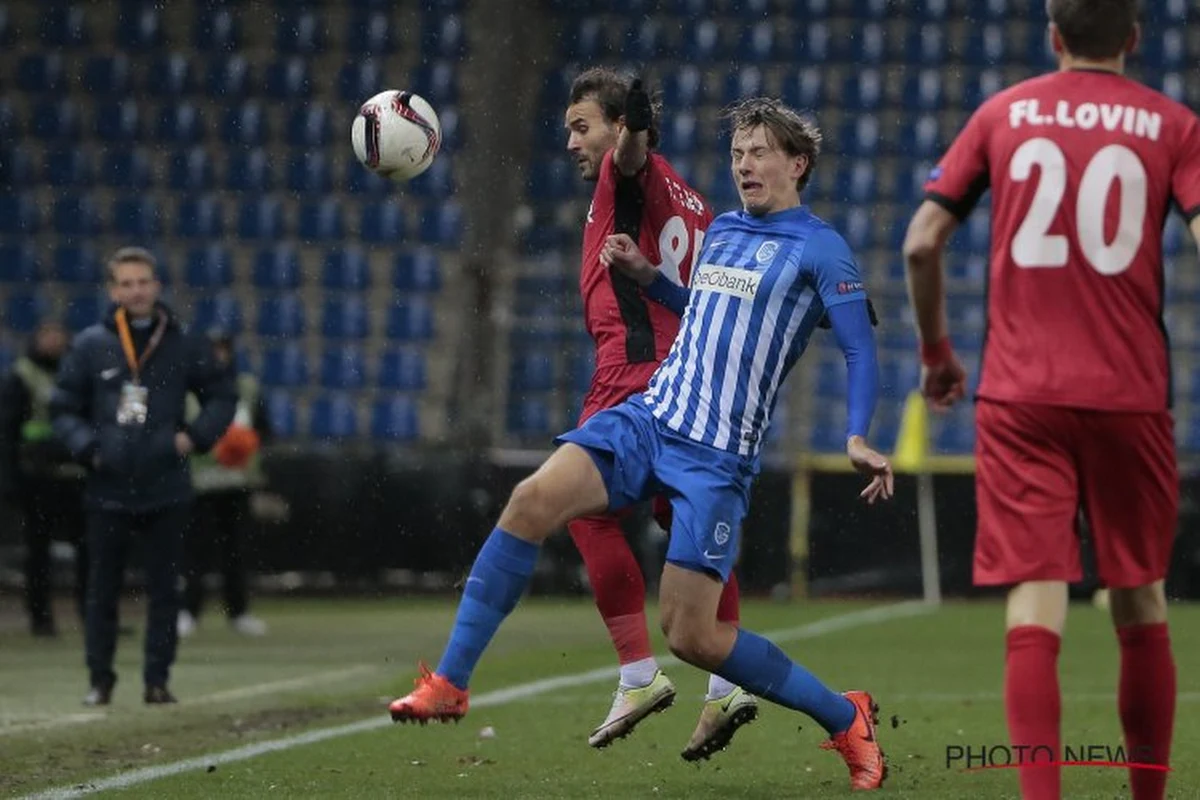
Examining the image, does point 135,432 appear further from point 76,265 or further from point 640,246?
point 76,265

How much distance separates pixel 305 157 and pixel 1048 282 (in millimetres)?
17644

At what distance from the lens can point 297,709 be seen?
10.0 meters

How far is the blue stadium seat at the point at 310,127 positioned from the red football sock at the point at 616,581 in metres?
15.2

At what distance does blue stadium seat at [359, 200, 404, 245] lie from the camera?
2172cm

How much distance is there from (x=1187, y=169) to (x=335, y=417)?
15.9 metres

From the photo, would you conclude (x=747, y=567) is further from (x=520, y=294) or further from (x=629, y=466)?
(x=629, y=466)

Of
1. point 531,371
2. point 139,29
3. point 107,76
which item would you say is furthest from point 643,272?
point 139,29

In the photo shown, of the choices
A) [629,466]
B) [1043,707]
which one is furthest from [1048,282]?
[629,466]

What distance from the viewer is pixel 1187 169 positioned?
199 inches

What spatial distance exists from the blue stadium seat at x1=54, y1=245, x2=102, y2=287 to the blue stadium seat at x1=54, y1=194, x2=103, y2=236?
209 millimetres

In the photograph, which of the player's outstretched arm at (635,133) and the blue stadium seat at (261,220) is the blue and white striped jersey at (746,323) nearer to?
the player's outstretched arm at (635,133)

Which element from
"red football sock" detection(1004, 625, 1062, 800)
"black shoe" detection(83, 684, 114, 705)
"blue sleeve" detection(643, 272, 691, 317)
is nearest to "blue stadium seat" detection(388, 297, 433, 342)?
"black shoe" detection(83, 684, 114, 705)

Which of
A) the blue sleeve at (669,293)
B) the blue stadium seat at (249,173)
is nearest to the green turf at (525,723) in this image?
the blue sleeve at (669,293)

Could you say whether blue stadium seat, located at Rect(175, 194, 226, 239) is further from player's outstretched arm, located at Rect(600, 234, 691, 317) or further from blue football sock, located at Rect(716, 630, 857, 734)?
blue football sock, located at Rect(716, 630, 857, 734)
